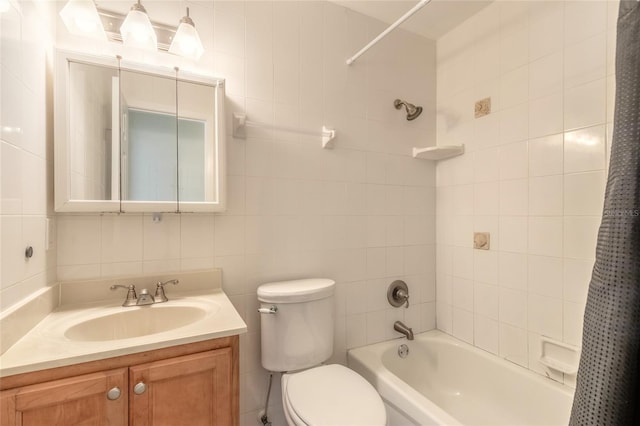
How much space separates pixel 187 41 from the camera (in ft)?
4.28

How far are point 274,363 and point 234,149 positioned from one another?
104 cm

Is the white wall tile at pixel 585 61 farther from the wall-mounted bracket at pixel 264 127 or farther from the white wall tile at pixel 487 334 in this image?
the white wall tile at pixel 487 334

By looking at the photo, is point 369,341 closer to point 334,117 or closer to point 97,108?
point 334,117

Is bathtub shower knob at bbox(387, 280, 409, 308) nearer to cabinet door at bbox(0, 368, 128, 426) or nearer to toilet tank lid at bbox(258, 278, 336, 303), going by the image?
toilet tank lid at bbox(258, 278, 336, 303)

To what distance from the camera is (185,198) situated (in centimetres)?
134

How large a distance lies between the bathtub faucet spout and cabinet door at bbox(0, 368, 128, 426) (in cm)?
146

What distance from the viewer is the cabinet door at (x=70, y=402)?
0.77 meters

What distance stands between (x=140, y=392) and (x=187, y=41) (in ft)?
4.39

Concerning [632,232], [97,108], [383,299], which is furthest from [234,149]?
[632,232]

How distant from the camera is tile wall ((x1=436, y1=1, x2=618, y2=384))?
1341mm

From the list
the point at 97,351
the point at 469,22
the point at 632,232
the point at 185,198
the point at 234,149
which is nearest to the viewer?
the point at 632,232

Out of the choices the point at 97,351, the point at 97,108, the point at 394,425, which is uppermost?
the point at 97,108

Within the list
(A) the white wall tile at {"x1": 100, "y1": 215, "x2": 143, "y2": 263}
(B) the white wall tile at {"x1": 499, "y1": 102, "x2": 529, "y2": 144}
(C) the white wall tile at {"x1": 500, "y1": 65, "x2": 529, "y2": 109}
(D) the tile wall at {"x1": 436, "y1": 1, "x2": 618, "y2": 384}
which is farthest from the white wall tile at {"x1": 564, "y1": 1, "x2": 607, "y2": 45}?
(A) the white wall tile at {"x1": 100, "y1": 215, "x2": 143, "y2": 263}

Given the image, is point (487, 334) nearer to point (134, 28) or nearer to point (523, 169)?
point (523, 169)
